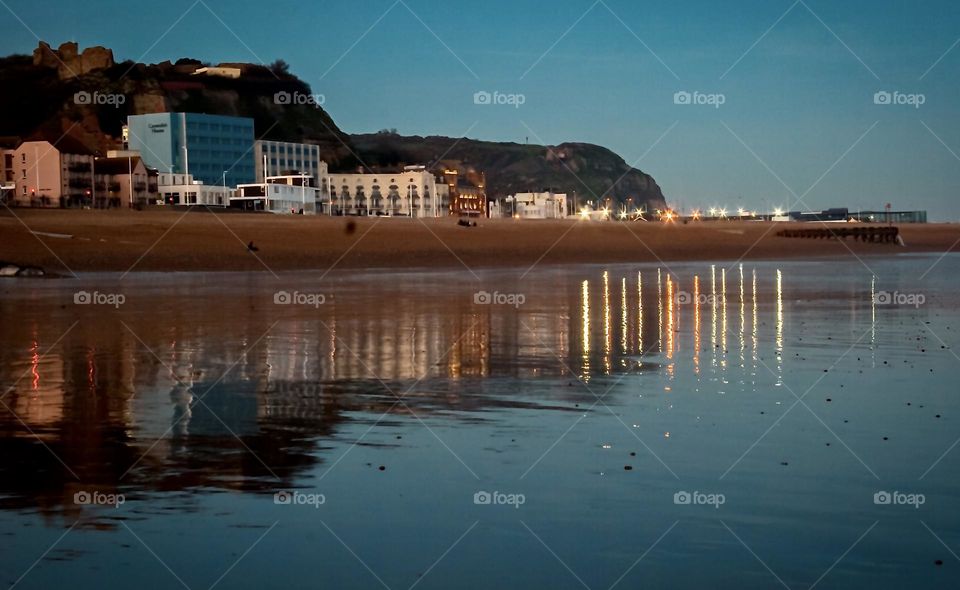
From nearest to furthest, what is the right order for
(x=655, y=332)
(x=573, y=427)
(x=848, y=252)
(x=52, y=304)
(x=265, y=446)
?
(x=265, y=446) < (x=573, y=427) < (x=655, y=332) < (x=52, y=304) < (x=848, y=252)

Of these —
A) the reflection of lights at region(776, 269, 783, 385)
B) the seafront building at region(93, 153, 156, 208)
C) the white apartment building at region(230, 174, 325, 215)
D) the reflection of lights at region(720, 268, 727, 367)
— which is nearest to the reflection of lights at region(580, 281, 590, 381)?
the reflection of lights at region(720, 268, 727, 367)

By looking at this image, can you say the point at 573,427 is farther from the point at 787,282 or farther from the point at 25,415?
the point at 787,282

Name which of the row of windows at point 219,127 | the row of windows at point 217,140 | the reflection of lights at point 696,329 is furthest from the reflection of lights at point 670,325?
the row of windows at point 219,127

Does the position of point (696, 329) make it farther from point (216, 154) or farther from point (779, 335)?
point (216, 154)

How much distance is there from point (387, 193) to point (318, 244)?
119622 mm

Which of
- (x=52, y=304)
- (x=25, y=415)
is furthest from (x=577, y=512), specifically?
(x=52, y=304)


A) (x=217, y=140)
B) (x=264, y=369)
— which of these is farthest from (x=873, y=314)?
(x=217, y=140)

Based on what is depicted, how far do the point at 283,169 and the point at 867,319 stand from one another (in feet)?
529

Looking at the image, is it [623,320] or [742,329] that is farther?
[623,320]

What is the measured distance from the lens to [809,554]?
820 cm

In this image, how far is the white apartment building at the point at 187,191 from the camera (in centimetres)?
14725

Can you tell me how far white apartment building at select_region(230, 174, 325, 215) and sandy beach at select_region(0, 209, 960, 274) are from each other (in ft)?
158

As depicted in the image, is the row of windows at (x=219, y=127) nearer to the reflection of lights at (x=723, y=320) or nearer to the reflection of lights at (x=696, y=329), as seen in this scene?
the reflection of lights at (x=723, y=320)

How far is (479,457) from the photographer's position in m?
11.6
